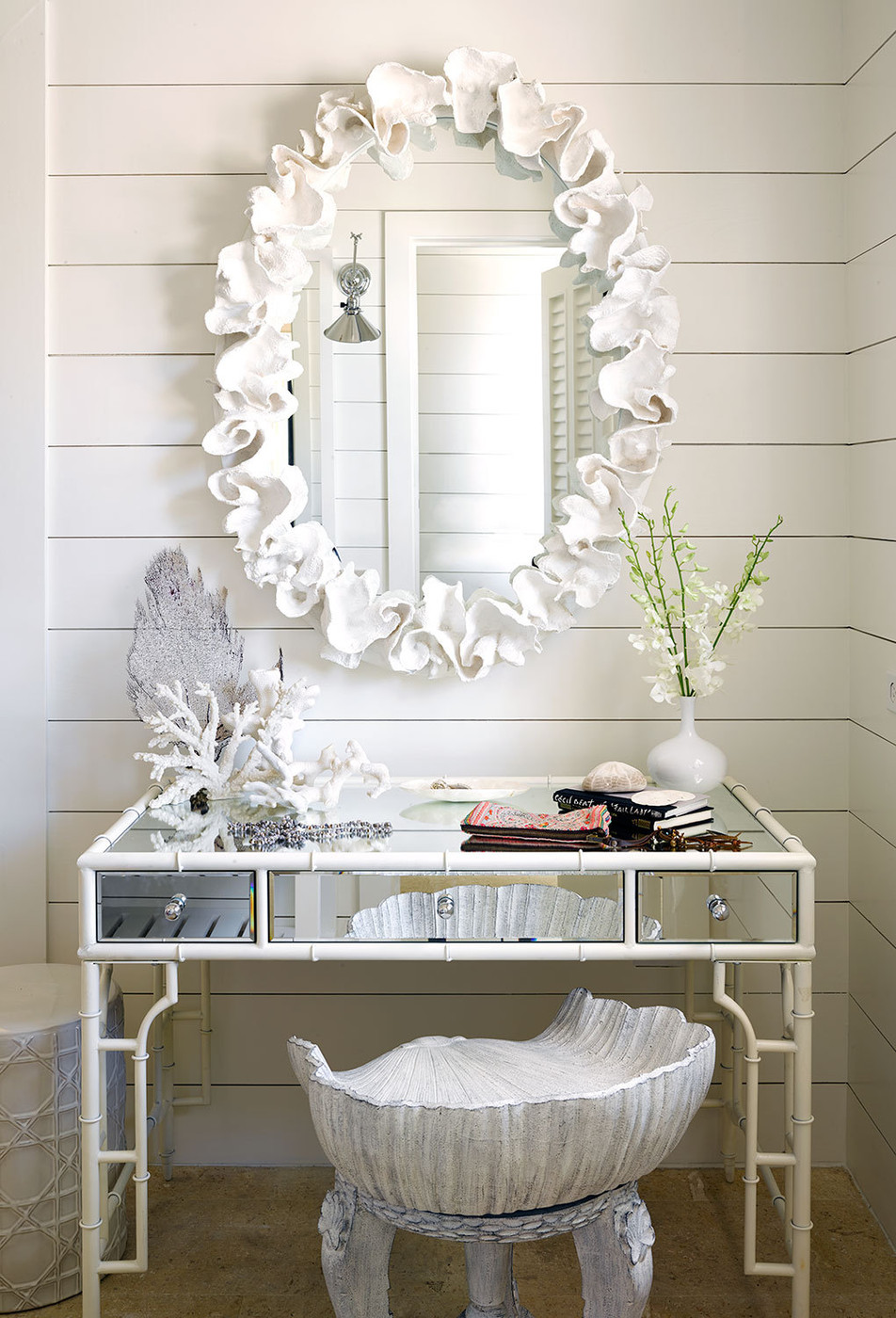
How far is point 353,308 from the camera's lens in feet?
7.20

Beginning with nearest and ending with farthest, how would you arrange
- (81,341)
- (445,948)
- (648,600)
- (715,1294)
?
1. (445,948)
2. (715,1294)
3. (648,600)
4. (81,341)

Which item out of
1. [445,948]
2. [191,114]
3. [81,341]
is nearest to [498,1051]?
[445,948]

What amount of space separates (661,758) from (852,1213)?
96cm

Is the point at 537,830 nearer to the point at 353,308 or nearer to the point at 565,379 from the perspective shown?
the point at 565,379

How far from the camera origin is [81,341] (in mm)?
2242

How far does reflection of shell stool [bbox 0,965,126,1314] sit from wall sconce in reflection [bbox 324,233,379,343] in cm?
130

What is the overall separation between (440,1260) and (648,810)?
0.94 metres

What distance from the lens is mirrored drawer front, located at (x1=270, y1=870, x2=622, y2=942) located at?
1771mm

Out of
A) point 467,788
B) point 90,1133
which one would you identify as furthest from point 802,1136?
point 90,1133

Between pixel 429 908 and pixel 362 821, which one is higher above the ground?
pixel 362 821

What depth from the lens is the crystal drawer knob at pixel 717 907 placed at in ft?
5.78

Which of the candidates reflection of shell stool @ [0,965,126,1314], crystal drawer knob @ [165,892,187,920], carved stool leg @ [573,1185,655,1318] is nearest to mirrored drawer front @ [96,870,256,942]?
crystal drawer knob @ [165,892,187,920]

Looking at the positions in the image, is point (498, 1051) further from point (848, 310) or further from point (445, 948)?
point (848, 310)

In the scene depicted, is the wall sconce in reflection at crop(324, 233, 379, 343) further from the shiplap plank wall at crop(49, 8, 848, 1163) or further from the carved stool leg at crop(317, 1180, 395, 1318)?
the carved stool leg at crop(317, 1180, 395, 1318)
